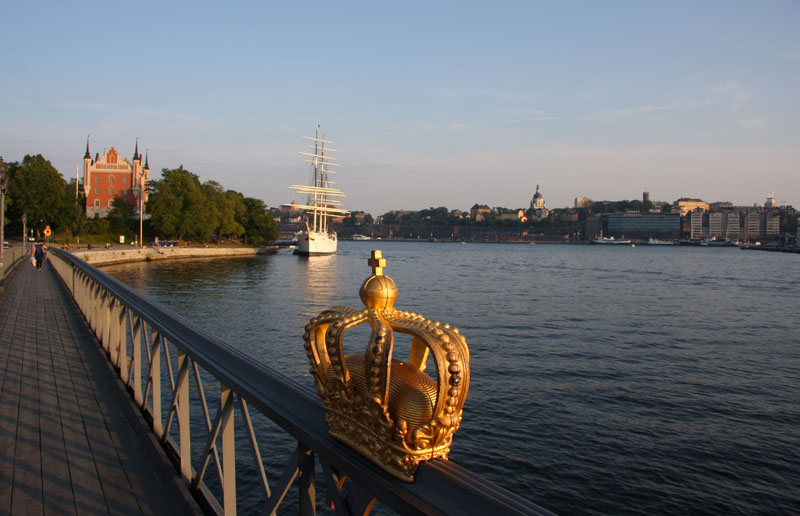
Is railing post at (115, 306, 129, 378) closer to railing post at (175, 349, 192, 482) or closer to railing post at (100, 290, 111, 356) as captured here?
railing post at (100, 290, 111, 356)

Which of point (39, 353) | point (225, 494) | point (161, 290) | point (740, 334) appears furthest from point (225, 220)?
point (225, 494)

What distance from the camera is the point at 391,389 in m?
1.99

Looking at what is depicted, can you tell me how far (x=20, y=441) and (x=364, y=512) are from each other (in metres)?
4.07

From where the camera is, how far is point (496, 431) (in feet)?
35.9

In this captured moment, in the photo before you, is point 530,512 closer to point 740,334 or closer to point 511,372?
point 511,372

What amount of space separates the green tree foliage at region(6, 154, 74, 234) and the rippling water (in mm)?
41043

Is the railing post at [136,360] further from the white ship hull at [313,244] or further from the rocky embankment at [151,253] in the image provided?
the white ship hull at [313,244]

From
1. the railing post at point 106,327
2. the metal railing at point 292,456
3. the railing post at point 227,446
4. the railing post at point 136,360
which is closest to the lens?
the metal railing at point 292,456

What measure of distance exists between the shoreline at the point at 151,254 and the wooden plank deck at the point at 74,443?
31.8m

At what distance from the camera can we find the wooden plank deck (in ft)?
11.9

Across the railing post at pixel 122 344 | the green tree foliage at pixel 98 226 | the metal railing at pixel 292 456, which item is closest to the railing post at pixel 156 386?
the metal railing at pixel 292 456

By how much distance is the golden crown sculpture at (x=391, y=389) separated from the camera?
6.06ft

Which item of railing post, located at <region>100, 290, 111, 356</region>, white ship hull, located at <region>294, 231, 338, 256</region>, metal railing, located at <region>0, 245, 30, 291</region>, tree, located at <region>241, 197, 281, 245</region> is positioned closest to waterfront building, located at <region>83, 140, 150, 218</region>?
tree, located at <region>241, 197, 281, 245</region>

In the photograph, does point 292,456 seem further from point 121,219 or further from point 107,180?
point 107,180
